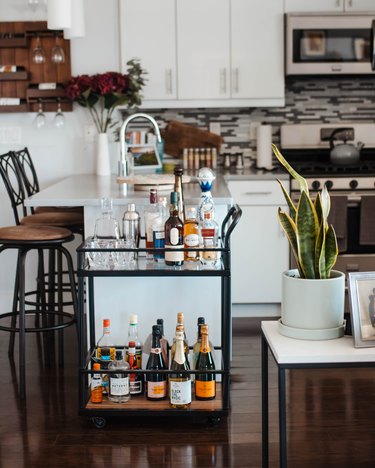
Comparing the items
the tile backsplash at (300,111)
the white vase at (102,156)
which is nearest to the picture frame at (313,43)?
the tile backsplash at (300,111)

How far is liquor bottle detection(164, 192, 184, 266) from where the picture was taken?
3.43m

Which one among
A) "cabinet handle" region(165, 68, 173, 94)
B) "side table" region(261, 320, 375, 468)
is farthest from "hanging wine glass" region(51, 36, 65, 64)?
"side table" region(261, 320, 375, 468)

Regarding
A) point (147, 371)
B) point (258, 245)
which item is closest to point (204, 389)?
point (147, 371)

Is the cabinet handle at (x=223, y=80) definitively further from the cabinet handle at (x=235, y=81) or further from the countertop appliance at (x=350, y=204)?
the countertop appliance at (x=350, y=204)

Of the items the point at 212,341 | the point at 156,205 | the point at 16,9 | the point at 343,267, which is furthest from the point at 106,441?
the point at 16,9

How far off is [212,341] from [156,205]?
2.37ft

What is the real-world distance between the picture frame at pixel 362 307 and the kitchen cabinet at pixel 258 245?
313 centimetres

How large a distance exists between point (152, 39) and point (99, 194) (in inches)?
72.9

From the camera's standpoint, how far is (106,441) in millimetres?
3416

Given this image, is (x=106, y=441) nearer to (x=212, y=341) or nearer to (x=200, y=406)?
(x=200, y=406)

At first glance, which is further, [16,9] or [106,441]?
[16,9]

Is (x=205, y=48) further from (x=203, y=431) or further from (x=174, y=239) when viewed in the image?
(x=203, y=431)

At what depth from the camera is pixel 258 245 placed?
218 inches

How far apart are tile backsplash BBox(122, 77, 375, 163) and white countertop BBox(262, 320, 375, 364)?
3832 millimetres
